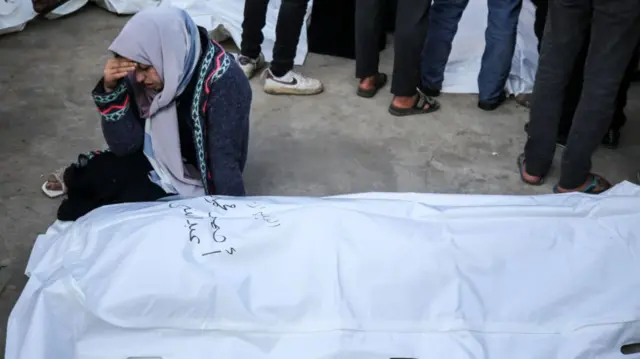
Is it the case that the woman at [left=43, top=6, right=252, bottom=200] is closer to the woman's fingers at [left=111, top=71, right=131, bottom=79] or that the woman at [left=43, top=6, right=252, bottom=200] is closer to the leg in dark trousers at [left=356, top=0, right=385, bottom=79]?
the woman's fingers at [left=111, top=71, right=131, bottom=79]

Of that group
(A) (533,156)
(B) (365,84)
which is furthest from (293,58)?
(A) (533,156)

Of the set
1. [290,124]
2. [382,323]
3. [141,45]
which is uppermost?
[141,45]

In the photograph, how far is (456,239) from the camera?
1.58 m

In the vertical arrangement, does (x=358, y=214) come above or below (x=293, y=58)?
above

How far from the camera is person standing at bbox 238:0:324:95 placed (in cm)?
302

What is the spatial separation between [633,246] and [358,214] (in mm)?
627

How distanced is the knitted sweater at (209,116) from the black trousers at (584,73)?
105 cm

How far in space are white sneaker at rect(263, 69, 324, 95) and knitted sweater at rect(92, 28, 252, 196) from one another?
1118 millimetres

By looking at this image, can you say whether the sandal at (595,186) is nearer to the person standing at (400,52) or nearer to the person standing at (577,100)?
the person standing at (577,100)

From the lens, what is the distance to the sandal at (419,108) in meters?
3.03

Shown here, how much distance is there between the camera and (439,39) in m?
3.11

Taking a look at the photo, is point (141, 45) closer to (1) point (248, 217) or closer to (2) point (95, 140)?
(1) point (248, 217)

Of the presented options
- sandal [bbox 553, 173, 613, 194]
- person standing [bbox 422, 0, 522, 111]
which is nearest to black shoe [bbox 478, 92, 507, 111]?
person standing [bbox 422, 0, 522, 111]

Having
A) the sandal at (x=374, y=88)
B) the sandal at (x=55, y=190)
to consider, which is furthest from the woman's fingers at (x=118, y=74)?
the sandal at (x=374, y=88)
